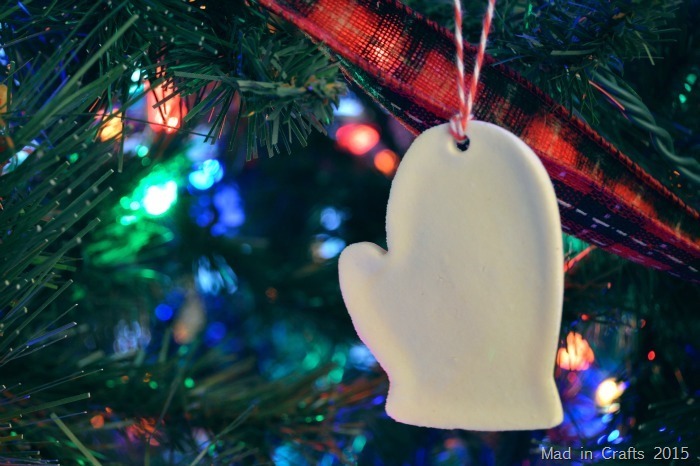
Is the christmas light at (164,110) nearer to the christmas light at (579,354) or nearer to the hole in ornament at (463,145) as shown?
the hole in ornament at (463,145)

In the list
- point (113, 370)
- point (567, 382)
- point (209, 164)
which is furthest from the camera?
point (209, 164)

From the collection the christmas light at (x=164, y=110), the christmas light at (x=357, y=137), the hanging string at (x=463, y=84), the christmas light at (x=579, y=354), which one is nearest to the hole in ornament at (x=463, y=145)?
the hanging string at (x=463, y=84)

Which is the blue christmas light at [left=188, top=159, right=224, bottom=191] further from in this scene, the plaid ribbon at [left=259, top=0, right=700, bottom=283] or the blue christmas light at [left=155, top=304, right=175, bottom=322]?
the plaid ribbon at [left=259, top=0, right=700, bottom=283]

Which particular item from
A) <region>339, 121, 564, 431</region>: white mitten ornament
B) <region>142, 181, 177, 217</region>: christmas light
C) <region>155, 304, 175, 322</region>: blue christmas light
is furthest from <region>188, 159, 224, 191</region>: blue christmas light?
<region>339, 121, 564, 431</region>: white mitten ornament

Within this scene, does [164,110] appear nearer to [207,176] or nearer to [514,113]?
[514,113]

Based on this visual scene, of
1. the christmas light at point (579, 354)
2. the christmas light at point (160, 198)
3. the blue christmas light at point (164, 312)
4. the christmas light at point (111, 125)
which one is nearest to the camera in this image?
the christmas light at point (111, 125)

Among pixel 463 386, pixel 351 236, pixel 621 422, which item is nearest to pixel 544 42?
pixel 463 386

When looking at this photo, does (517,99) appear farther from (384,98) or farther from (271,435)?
(271,435)
